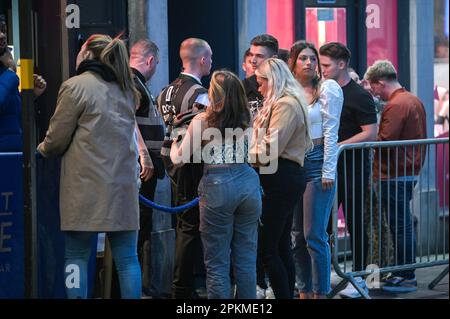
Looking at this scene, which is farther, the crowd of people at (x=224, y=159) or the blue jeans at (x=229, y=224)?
the blue jeans at (x=229, y=224)

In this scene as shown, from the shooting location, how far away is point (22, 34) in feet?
19.0

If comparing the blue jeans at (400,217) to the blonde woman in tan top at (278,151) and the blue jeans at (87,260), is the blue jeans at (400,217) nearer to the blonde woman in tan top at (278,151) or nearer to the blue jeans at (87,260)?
the blonde woman in tan top at (278,151)

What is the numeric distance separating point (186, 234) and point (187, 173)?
442 mm

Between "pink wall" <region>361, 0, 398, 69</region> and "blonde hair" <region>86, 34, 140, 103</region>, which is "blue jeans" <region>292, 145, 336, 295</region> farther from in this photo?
"pink wall" <region>361, 0, 398, 69</region>

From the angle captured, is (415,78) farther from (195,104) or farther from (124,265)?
(124,265)

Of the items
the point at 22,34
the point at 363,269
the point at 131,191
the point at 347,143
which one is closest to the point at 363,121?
the point at 347,143

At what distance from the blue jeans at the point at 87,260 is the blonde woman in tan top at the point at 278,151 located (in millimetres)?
1051

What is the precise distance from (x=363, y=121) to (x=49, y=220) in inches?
117

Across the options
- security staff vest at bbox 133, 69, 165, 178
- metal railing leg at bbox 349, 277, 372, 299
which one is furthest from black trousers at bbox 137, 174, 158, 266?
metal railing leg at bbox 349, 277, 372, 299

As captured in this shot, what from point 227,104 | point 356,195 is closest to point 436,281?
point 356,195

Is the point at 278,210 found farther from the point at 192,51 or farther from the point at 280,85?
the point at 192,51

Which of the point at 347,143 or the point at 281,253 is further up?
the point at 347,143

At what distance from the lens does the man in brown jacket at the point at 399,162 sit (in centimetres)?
875

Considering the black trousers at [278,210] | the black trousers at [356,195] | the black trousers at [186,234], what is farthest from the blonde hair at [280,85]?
the black trousers at [356,195]
